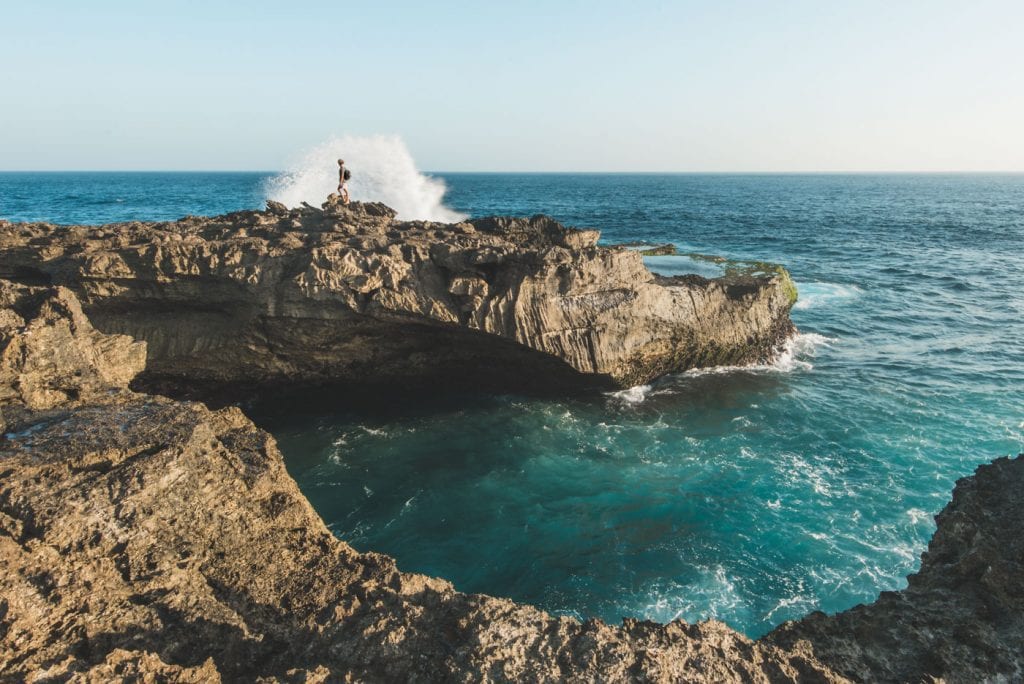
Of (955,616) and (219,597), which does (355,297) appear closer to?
(219,597)

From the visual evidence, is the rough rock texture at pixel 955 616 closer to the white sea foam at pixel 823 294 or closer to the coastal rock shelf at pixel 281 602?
the coastal rock shelf at pixel 281 602

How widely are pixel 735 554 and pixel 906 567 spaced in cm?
354

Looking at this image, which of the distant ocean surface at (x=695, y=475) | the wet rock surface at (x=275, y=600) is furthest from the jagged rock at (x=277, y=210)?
the wet rock surface at (x=275, y=600)

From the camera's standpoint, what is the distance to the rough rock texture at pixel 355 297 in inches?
565

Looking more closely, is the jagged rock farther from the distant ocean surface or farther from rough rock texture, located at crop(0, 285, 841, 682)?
rough rock texture, located at crop(0, 285, 841, 682)

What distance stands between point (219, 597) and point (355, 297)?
361 inches

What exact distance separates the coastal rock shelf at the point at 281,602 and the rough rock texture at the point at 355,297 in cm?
682

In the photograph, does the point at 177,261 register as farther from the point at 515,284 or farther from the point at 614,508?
the point at 614,508

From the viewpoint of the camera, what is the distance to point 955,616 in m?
6.12

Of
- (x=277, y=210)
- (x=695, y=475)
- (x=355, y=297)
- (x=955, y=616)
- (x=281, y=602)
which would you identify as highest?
(x=277, y=210)

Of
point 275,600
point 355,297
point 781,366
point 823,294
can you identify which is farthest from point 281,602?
point 823,294

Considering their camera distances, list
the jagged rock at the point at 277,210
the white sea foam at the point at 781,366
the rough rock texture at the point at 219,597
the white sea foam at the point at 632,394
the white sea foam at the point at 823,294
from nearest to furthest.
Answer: the rough rock texture at the point at 219,597 < the white sea foam at the point at 632,394 < the jagged rock at the point at 277,210 < the white sea foam at the point at 781,366 < the white sea foam at the point at 823,294

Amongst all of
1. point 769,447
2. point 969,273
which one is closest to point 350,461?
point 769,447

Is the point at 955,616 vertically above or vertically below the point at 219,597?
above
